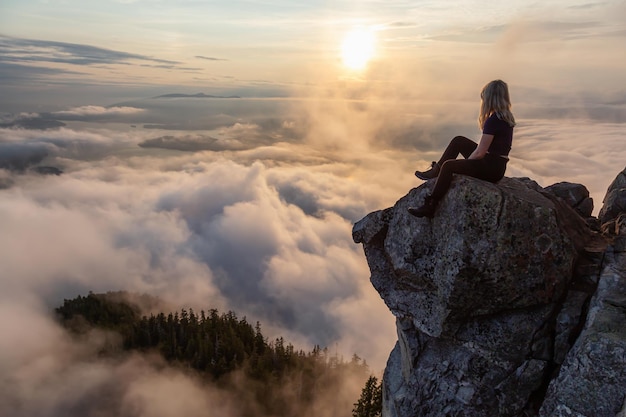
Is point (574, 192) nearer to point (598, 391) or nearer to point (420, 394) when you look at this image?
point (598, 391)

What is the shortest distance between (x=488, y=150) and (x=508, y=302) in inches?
221

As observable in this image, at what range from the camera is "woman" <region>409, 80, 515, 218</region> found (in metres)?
14.4

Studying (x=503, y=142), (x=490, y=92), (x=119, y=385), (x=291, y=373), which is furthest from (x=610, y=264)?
(x=119, y=385)

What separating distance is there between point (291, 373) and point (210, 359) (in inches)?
1419

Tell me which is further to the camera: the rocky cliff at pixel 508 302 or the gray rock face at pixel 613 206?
the gray rock face at pixel 613 206

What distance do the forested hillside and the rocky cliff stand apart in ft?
501

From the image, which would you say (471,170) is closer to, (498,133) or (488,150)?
(488,150)

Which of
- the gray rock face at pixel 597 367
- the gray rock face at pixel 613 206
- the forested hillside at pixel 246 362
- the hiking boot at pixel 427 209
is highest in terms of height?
the gray rock face at pixel 613 206

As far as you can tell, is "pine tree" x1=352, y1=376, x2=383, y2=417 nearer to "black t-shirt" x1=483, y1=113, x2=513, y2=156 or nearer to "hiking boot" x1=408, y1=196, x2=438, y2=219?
"hiking boot" x1=408, y1=196, x2=438, y2=219

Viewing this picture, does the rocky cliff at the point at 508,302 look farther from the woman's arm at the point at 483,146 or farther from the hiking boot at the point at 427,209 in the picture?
the woman's arm at the point at 483,146

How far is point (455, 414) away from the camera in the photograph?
1537cm

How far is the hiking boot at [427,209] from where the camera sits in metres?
15.8

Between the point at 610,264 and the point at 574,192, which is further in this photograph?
the point at 574,192

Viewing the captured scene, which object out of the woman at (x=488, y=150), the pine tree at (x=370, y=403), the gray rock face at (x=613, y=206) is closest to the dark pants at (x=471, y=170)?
the woman at (x=488, y=150)
